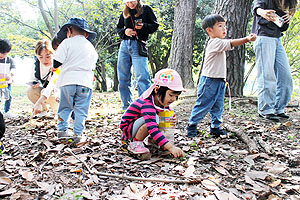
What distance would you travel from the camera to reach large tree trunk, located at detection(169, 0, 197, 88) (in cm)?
657

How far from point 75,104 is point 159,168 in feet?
4.68

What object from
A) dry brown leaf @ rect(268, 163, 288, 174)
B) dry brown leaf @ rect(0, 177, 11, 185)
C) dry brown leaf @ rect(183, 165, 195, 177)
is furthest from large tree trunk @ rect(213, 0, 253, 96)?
dry brown leaf @ rect(0, 177, 11, 185)

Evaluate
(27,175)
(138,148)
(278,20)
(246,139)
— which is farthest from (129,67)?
(27,175)

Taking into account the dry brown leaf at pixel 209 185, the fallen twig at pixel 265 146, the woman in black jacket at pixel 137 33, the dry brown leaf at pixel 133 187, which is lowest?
the dry brown leaf at pixel 133 187

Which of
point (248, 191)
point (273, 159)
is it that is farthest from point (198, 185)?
point (273, 159)

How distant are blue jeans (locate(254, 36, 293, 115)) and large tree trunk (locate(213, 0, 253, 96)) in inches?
37.4

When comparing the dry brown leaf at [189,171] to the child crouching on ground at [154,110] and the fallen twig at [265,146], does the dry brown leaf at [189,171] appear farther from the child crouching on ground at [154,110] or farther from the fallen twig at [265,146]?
the fallen twig at [265,146]

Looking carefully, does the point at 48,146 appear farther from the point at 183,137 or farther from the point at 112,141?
the point at 183,137

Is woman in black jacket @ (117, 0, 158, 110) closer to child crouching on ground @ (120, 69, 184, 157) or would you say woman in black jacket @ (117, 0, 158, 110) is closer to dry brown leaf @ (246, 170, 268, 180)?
child crouching on ground @ (120, 69, 184, 157)

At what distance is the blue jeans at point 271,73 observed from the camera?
3.67 metres

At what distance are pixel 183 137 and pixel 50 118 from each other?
2.62 metres

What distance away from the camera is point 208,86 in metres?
3.03

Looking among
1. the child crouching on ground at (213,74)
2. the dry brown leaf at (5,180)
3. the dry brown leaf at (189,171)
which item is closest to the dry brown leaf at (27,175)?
the dry brown leaf at (5,180)

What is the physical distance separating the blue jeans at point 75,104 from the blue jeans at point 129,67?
101 centimetres
